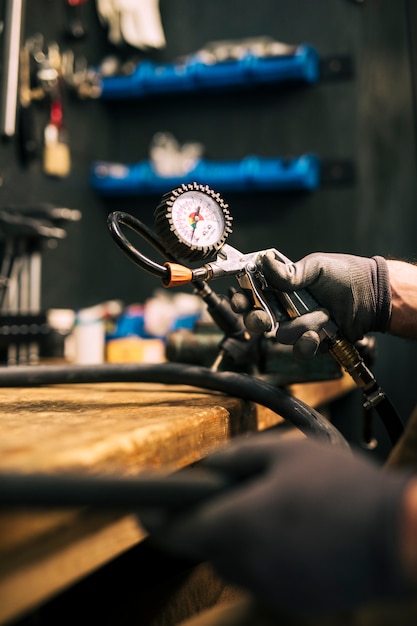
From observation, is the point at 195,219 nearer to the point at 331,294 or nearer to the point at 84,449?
the point at 331,294

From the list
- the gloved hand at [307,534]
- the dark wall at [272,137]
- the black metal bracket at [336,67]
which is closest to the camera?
the gloved hand at [307,534]

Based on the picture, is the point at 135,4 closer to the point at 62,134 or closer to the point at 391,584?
the point at 62,134

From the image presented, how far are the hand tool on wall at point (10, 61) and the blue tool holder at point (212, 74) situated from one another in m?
0.70

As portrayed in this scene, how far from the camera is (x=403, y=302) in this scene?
1.23 meters

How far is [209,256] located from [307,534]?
666 mm

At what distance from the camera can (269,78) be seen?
9.95ft

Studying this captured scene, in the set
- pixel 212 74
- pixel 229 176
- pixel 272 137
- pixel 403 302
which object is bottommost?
pixel 403 302

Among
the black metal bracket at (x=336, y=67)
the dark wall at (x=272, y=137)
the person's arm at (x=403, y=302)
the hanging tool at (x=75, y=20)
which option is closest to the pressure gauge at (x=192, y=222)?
the person's arm at (x=403, y=302)

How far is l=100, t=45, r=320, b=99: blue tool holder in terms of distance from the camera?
2961mm

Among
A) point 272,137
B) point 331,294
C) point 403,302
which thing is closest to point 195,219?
point 331,294

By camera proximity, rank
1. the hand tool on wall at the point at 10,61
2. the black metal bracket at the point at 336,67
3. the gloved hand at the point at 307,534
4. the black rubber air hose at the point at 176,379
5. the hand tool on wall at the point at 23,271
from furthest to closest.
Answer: the black metal bracket at the point at 336,67, the hand tool on wall at the point at 10,61, the hand tool on wall at the point at 23,271, the black rubber air hose at the point at 176,379, the gloved hand at the point at 307,534

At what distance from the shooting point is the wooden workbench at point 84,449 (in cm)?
55

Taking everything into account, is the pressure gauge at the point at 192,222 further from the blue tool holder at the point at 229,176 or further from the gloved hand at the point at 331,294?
the blue tool holder at the point at 229,176

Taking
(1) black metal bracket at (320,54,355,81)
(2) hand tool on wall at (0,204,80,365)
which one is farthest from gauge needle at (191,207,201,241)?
(1) black metal bracket at (320,54,355,81)
